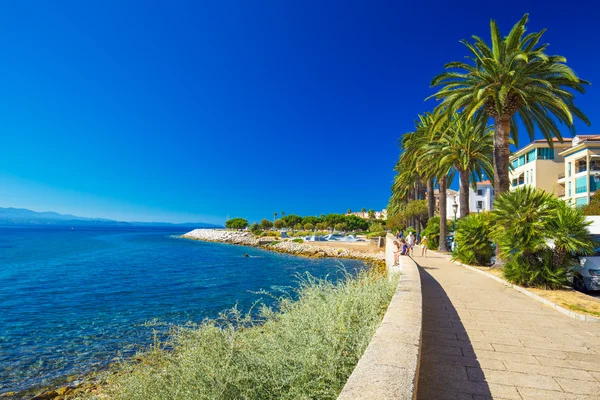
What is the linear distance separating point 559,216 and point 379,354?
30.6 feet

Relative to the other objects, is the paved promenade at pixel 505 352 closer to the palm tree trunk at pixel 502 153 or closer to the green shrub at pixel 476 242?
the palm tree trunk at pixel 502 153

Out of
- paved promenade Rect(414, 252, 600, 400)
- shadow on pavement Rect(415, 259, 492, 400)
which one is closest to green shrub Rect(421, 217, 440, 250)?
paved promenade Rect(414, 252, 600, 400)

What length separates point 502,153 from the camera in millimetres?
15102

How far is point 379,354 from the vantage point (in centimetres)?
318

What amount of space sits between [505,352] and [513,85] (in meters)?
12.8

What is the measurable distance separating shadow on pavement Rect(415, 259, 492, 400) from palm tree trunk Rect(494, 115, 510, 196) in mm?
9880

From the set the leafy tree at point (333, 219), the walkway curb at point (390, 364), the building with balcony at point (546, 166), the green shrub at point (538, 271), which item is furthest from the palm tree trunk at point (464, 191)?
the leafy tree at point (333, 219)

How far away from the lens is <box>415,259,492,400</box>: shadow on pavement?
371cm

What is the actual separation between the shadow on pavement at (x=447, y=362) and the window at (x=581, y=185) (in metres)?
39.2

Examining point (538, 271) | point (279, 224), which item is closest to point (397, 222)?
point (538, 271)

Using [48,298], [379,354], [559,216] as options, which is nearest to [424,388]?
[379,354]

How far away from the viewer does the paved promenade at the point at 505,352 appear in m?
3.79

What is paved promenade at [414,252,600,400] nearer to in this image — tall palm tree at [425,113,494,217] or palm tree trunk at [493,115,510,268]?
palm tree trunk at [493,115,510,268]

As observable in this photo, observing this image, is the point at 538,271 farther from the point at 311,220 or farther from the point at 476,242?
→ the point at 311,220
